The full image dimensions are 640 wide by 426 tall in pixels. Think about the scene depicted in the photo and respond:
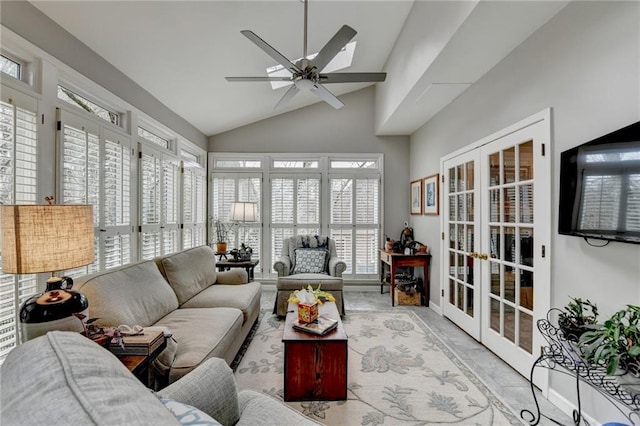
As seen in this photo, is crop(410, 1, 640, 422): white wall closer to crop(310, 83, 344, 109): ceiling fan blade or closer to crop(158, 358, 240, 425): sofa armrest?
crop(310, 83, 344, 109): ceiling fan blade

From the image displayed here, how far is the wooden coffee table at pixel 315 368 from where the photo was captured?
2100mm

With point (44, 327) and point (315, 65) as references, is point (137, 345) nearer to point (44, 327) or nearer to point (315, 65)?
point (44, 327)

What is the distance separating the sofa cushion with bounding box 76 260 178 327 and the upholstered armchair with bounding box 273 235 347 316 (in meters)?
1.34

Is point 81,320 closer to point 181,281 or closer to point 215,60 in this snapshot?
point 181,281

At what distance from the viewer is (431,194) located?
4262mm

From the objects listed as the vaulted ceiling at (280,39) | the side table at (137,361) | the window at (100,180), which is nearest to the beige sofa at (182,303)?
the side table at (137,361)

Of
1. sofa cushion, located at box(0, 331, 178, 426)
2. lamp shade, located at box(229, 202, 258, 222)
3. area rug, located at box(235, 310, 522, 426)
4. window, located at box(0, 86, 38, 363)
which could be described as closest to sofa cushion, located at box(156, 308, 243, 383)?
area rug, located at box(235, 310, 522, 426)

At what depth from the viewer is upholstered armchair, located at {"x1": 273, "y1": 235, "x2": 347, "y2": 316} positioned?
12.0ft

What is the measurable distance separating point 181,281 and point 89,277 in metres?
0.94

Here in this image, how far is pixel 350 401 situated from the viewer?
2084 mm

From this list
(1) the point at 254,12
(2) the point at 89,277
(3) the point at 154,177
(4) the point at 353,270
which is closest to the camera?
(2) the point at 89,277

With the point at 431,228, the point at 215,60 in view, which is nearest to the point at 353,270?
the point at 431,228

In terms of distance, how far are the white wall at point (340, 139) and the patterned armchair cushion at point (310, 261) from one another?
1.47m

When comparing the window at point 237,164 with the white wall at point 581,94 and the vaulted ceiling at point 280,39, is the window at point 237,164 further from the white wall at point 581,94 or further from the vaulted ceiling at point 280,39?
the white wall at point 581,94
